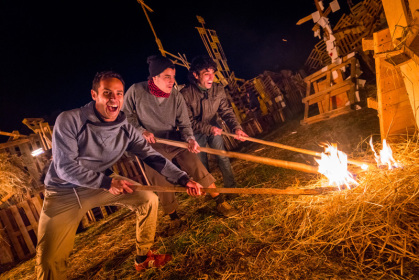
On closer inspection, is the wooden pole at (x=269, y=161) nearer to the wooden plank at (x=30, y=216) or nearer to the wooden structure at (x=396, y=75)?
the wooden structure at (x=396, y=75)

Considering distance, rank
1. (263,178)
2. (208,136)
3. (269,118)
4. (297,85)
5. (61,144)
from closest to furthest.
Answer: (61,144) → (208,136) → (263,178) → (269,118) → (297,85)

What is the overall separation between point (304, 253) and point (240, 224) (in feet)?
3.66

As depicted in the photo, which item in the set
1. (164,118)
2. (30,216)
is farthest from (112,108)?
(30,216)

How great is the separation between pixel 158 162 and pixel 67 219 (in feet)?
4.36

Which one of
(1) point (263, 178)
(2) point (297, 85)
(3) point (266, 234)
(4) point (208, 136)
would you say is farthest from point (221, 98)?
(2) point (297, 85)

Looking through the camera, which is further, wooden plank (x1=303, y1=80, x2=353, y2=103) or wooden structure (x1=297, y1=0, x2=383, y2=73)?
wooden structure (x1=297, y1=0, x2=383, y2=73)

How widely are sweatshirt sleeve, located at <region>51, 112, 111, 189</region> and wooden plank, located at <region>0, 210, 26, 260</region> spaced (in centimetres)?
453

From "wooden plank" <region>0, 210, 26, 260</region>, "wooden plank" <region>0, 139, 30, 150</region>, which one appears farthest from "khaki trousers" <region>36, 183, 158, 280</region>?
"wooden plank" <region>0, 139, 30, 150</region>

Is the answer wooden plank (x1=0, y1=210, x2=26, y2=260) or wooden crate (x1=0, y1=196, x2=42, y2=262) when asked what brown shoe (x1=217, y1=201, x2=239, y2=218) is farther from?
wooden plank (x1=0, y1=210, x2=26, y2=260)

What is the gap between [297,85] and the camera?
13.7 metres

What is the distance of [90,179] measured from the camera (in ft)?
8.41

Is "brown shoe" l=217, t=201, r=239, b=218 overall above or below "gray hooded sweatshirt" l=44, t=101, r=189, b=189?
below

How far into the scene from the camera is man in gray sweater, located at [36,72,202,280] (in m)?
2.44

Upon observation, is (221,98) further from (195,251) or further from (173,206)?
(195,251)
